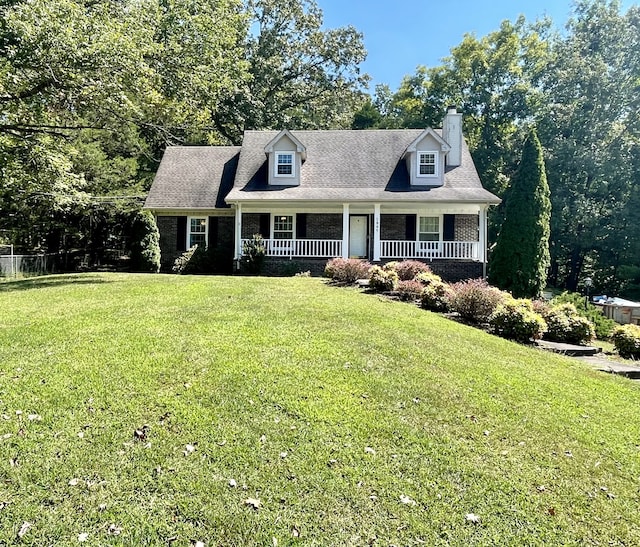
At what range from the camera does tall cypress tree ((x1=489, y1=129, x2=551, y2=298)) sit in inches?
549

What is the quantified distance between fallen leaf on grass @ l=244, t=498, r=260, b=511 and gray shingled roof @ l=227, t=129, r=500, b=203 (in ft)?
48.4

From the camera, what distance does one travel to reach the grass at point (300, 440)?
324 centimetres

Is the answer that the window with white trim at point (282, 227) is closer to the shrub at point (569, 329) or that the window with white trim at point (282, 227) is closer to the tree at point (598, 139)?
the shrub at point (569, 329)

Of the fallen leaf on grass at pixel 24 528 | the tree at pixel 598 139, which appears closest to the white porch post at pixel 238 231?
the fallen leaf on grass at pixel 24 528

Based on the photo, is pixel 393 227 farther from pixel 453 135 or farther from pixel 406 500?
pixel 406 500

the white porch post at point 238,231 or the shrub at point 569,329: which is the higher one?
the white porch post at point 238,231

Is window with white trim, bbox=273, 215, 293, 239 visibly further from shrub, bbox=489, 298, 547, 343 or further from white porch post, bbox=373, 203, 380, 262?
shrub, bbox=489, 298, 547, 343

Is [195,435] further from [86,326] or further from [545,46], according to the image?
[545,46]

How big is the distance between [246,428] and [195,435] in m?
0.48

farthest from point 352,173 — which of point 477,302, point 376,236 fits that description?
point 477,302

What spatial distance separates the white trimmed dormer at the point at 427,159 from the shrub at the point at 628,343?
34.8ft

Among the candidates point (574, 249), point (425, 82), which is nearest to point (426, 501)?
point (574, 249)

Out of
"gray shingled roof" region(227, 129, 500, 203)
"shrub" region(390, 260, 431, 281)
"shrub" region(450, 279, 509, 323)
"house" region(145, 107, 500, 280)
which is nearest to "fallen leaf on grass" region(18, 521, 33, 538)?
"shrub" region(450, 279, 509, 323)

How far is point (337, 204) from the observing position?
59.2 feet
